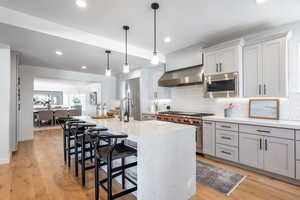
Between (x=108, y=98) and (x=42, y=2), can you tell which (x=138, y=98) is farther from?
(x=42, y=2)

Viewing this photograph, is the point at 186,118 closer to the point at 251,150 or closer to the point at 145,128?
the point at 251,150

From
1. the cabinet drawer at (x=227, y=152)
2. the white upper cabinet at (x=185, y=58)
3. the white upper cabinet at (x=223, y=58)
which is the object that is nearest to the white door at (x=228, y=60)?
the white upper cabinet at (x=223, y=58)

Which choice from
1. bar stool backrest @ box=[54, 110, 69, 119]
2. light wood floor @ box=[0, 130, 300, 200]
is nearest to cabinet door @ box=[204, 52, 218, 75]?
light wood floor @ box=[0, 130, 300, 200]

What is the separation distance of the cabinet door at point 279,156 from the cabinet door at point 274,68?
83cm

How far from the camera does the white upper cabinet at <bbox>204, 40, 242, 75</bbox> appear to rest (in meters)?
3.06

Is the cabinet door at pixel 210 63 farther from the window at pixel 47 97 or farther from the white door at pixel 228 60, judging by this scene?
the window at pixel 47 97

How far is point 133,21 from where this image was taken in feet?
9.17

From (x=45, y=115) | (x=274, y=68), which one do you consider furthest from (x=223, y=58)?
(x=45, y=115)

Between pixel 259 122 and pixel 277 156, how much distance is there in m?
0.57

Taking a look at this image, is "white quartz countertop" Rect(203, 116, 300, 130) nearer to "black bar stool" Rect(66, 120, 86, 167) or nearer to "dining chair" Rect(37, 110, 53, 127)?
"black bar stool" Rect(66, 120, 86, 167)

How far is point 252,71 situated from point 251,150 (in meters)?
1.51

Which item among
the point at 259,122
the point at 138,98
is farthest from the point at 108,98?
the point at 259,122

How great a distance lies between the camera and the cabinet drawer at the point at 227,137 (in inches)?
114

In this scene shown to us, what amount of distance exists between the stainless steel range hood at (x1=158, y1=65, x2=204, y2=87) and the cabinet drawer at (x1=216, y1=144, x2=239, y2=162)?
5.09 ft
